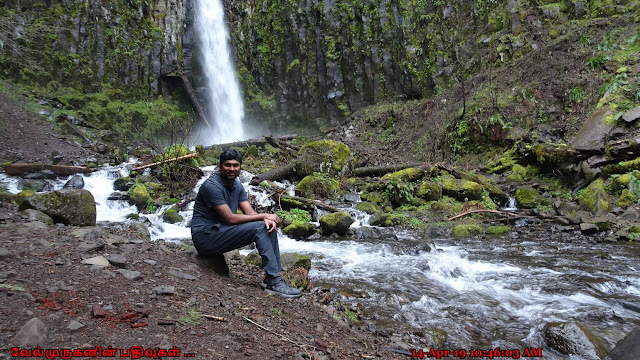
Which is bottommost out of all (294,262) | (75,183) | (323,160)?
(294,262)

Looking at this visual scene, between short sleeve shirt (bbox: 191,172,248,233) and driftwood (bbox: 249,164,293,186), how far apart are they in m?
8.12

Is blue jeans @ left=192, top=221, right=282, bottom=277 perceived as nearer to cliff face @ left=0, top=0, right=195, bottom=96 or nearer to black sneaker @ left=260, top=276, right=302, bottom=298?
black sneaker @ left=260, top=276, right=302, bottom=298

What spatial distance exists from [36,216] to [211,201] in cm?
421

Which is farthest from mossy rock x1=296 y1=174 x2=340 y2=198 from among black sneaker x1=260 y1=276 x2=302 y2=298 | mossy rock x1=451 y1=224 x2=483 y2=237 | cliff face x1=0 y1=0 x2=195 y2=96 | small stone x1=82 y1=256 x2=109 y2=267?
cliff face x1=0 y1=0 x2=195 y2=96

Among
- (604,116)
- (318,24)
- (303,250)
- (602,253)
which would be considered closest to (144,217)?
(303,250)

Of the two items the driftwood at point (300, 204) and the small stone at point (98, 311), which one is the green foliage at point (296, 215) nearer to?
the driftwood at point (300, 204)

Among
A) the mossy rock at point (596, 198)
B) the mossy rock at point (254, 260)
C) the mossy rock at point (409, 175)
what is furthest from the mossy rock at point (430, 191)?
the mossy rock at point (254, 260)

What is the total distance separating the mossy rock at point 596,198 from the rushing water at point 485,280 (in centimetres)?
129

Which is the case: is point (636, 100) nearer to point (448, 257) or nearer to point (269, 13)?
point (448, 257)

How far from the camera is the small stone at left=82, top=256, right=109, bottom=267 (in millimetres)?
3147

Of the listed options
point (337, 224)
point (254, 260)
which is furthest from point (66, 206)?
point (337, 224)

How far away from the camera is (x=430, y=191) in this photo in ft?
35.7

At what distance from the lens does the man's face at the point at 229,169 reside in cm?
371

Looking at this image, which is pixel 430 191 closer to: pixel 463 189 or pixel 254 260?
pixel 463 189
